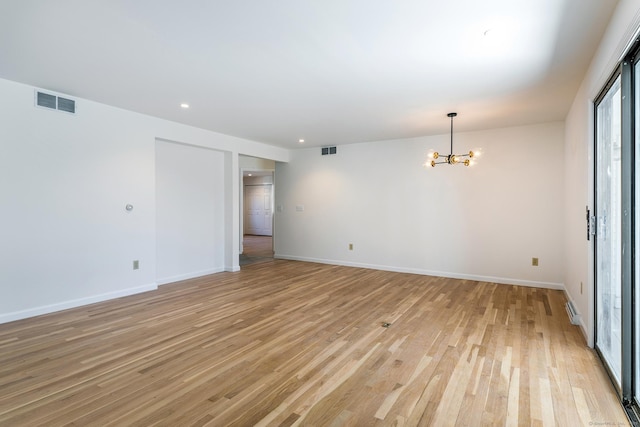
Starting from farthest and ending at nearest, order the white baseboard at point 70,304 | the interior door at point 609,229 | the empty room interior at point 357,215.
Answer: the white baseboard at point 70,304 < the interior door at point 609,229 < the empty room interior at point 357,215

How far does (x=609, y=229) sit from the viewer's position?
2.59 m

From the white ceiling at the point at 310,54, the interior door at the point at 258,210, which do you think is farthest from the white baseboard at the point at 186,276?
the interior door at the point at 258,210

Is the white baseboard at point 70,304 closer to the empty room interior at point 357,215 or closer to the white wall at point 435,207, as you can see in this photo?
the empty room interior at point 357,215

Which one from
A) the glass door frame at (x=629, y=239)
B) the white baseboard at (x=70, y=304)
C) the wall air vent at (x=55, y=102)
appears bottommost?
the white baseboard at (x=70, y=304)

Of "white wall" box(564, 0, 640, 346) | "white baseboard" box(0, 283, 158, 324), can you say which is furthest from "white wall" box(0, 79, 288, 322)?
"white wall" box(564, 0, 640, 346)

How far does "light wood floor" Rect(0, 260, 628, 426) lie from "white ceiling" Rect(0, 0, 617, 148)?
2.54m

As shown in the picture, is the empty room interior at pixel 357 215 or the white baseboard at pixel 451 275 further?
the white baseboard at pixel 451 275

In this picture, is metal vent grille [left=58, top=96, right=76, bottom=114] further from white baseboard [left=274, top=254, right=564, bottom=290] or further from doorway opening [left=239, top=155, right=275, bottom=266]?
doorway opening [left=239, top=155, right=275, bottom=266]

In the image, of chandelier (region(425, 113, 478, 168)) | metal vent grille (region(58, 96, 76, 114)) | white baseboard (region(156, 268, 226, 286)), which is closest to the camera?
metal vent grille (region(58, 96, 76, 114))

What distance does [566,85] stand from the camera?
11.5 feet

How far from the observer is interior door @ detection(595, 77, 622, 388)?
7.71 ft

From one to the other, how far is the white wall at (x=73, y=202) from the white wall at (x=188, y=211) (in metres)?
0.44

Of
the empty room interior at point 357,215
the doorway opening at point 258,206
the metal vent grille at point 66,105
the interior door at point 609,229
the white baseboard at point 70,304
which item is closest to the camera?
the empty room interior at point 357,215

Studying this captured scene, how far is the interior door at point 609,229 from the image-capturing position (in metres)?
2.35
